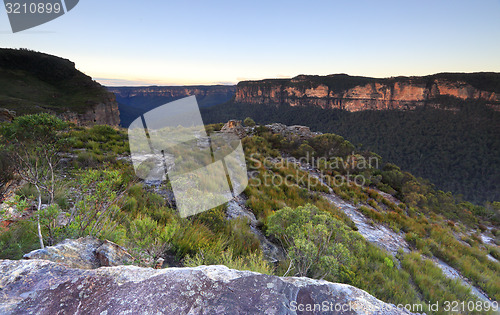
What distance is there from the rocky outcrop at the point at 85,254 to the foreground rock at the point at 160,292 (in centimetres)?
19

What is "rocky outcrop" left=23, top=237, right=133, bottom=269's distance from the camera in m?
1.61

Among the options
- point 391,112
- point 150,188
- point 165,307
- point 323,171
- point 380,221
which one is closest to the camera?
point 165,307

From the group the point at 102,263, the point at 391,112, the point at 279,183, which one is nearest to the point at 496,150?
the point at 391,112

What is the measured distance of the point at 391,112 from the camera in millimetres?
61750

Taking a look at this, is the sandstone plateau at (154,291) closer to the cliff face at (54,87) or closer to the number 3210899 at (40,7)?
the number 3210899 at (40,7)

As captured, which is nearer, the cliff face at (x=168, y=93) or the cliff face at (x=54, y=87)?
the cliff face at (x=54, y=87)

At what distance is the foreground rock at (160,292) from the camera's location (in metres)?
1.16

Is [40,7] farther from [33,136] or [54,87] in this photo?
[54,87]

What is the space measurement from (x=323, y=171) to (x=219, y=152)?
6797 mm

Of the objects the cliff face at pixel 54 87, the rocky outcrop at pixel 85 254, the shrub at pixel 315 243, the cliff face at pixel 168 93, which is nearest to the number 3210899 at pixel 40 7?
the rocky outcrop at pixel 85 254

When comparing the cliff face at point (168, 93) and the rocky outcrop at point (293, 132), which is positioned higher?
the cliff face at point (168, 93)

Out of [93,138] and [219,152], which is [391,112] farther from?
[93,138]

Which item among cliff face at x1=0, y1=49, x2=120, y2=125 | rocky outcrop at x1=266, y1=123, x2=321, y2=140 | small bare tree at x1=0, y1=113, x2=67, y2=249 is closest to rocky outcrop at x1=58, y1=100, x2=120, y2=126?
cliff face at x1=0, y1=49, x2=120, y2=125

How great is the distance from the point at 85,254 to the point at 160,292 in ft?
3.63
